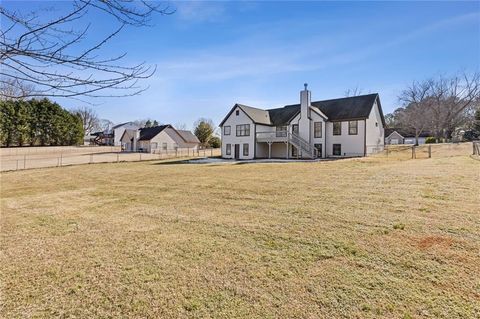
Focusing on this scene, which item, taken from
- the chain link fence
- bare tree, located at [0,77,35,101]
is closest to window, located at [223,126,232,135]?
the chain link fence

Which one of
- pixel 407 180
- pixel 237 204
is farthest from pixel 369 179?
pixel 237 204

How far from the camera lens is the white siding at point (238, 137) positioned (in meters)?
30.0

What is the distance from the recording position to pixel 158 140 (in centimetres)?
4991

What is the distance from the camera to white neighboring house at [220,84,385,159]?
2594cm

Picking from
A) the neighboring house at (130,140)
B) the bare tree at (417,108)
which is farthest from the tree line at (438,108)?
the neighboring house at (130,140)

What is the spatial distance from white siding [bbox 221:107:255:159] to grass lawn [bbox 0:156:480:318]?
22424 millimetres

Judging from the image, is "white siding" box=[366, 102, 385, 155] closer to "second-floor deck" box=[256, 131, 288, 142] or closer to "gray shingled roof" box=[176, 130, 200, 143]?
"second-floor deck" box=[256, 131, 288, 142]

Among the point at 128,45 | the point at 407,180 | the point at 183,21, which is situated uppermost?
the point at 183,21

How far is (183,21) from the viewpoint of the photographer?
13.4ft

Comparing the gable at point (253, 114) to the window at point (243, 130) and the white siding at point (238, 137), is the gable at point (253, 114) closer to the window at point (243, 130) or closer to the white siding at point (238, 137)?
the white siding at point (238, 137)

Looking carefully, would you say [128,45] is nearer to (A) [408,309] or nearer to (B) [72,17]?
(B) [72,17]

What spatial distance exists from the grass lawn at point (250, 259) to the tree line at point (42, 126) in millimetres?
54766

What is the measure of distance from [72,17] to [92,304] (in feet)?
9.78

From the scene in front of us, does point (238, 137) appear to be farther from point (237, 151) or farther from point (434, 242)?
point (434, 242)
